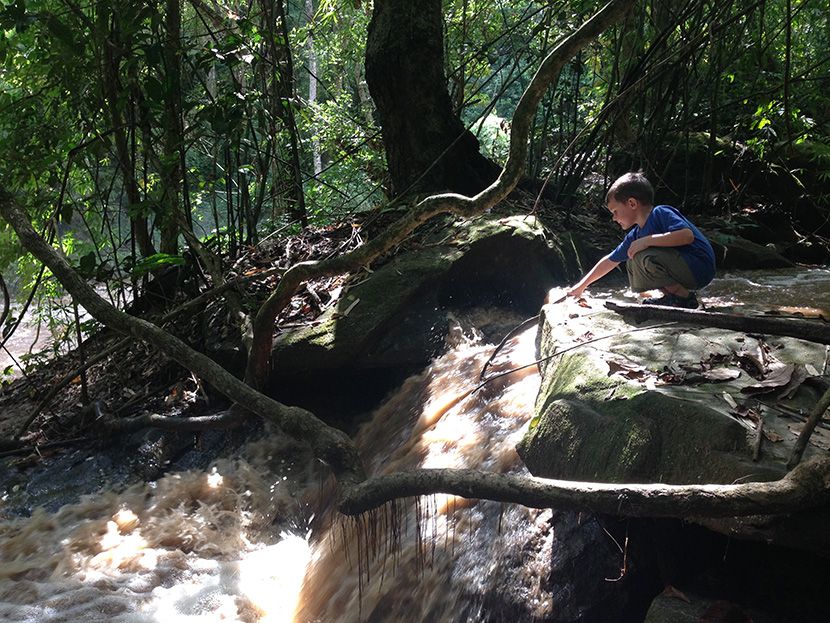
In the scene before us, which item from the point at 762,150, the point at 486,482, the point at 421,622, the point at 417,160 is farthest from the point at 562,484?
the point at 762,150

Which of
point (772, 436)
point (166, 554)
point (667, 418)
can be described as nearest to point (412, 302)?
point (166, 554)

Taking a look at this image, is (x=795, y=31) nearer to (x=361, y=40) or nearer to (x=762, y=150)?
(x=762, y=150)

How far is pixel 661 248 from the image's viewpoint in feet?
12.6

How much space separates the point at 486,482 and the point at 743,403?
967mm

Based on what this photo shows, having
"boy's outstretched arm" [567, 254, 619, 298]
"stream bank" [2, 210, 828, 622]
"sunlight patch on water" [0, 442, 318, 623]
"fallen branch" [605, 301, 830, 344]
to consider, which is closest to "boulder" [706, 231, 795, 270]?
"stream bank" [2, 210, 828, 622]

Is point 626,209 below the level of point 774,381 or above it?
above

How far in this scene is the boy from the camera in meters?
3.79

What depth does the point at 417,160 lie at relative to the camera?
6.36 m

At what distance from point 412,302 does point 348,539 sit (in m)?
1.97

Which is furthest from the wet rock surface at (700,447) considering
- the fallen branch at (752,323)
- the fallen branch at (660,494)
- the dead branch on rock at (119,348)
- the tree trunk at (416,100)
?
the tree trunk at (416,100)

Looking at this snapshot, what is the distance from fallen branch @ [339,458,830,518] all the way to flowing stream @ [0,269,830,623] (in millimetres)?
434

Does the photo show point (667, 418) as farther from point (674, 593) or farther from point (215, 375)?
point (215, 375)

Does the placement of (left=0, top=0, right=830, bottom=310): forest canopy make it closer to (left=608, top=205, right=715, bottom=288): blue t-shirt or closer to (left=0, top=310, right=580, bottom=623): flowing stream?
(left=608, top=205, right=715, bottom=288): blue t-shirt

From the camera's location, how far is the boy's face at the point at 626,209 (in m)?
3.98
